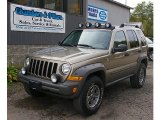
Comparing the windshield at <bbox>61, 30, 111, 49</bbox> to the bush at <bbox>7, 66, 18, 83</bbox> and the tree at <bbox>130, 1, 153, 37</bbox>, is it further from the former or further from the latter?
the tree at <bbox>130, 1, 153, 37</bbox>

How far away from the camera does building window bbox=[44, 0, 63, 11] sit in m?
10.3

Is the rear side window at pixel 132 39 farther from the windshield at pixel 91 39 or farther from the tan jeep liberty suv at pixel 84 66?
the windshield at pixel 91 39

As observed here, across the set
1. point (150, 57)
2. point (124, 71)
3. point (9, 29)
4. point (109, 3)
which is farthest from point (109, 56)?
point (109, 3)

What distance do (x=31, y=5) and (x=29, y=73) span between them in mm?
4996

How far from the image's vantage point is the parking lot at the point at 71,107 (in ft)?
16.3

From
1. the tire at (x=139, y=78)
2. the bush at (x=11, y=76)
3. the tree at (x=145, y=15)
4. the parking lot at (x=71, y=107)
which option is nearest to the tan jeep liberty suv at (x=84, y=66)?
the parking lot at (x=71, y=107)

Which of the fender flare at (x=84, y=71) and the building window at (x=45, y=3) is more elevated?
the building window at (x=45, y=3)

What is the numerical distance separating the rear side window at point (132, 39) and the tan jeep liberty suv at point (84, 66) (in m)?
0.04

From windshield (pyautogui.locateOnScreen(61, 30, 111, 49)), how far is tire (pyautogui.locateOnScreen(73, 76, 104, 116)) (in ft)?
3.34

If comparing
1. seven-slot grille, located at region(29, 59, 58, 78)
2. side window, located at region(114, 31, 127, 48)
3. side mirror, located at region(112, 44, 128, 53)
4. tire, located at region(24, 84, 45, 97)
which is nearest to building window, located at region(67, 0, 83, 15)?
side window, located at region(114, 31, 127, 48)

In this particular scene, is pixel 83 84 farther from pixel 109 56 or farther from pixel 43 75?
pixel 109 56

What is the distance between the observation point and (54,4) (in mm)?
10742

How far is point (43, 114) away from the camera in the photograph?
16.4 feet

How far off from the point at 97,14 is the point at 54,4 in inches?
243
